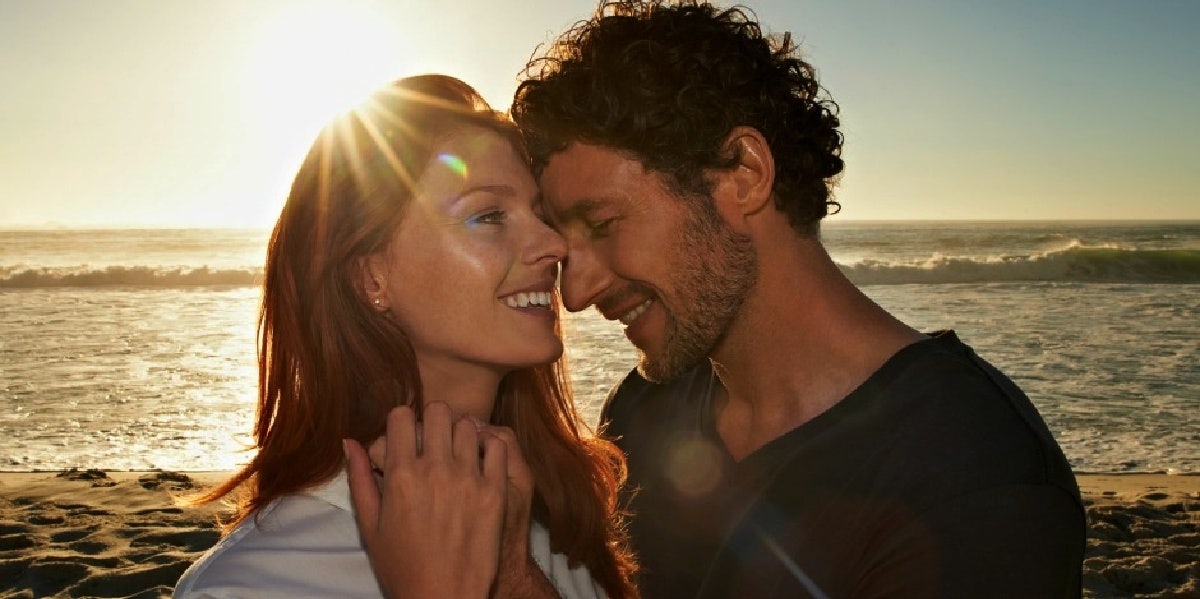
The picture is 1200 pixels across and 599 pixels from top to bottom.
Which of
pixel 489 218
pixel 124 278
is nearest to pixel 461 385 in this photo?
pixel 489 218

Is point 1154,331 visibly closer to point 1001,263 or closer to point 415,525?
point 1001,263

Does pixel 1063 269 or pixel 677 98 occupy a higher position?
pixel 677 98

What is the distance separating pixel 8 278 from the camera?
90.1ft

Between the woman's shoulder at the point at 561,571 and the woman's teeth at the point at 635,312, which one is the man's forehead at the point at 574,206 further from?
the woman's shoulder at the point at 561,571

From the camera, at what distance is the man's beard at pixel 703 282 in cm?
323

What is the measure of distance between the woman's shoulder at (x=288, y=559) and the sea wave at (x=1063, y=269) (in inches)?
1072

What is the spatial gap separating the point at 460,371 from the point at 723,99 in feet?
4.37

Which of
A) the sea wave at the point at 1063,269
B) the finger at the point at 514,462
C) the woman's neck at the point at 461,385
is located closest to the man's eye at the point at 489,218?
the woman's neck at the point at 461,385

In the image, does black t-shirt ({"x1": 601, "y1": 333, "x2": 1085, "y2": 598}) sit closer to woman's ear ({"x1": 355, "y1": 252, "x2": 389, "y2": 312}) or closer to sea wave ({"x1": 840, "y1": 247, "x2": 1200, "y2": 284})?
woman's ear ({"x1": 355, "y1": 252, "x2": 389, "y2": 312})

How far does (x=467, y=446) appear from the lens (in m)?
2.48

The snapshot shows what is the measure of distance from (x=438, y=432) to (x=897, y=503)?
4.01 ft

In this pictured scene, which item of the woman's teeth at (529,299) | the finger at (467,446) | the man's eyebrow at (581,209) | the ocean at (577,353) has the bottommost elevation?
the ocean at (577,353)

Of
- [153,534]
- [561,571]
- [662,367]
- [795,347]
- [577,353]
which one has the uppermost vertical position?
[795,347]

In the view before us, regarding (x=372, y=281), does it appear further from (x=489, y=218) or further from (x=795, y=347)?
(x=795, y=347)
